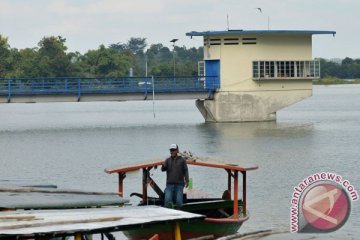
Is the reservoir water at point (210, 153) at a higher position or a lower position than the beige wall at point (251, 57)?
lower

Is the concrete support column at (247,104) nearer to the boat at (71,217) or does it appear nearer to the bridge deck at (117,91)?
the bridge deck at (117,91)

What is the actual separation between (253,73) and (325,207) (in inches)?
1980

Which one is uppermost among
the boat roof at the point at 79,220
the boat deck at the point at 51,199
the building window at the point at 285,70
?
the building window at the point at 285,70

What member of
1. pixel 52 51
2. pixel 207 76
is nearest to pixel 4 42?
pixel 52 51

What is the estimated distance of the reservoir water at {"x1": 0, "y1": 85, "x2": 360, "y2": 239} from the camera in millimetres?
33875

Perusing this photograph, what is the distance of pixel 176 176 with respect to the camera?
75.7 feet

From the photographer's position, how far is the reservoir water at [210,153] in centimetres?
3388

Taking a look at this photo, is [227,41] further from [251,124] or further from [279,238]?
[279,238]

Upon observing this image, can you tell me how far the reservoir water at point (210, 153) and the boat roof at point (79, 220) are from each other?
933 cm

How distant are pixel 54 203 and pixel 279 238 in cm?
520

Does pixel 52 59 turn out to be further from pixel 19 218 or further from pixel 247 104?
pixel 19 218

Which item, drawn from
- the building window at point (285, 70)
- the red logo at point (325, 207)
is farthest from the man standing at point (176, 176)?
the building window at point (285, 70)

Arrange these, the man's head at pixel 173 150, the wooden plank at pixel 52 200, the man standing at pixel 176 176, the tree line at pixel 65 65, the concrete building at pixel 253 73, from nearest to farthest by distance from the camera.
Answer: the wooden plank at pixel 52 200 < the man's head at pixel 173 150 < the man standing at pixel 176 176 < the concrete building at pixel 253 73 < the tree line at pixel 65 65

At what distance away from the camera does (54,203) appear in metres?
17.8
